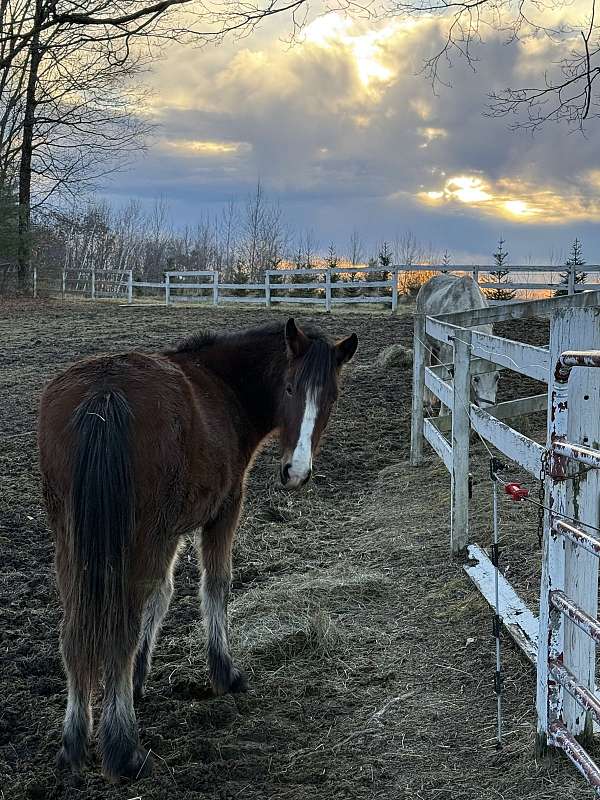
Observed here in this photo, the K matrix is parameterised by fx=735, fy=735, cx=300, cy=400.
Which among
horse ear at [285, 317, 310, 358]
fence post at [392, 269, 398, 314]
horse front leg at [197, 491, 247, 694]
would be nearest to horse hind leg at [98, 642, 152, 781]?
horse front leg at [197, 491, 247, 694]

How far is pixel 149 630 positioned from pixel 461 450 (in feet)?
8.24

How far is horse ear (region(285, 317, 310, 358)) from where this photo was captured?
402cm

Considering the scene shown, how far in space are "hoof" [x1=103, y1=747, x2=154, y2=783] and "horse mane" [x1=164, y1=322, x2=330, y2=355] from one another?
6.79ft

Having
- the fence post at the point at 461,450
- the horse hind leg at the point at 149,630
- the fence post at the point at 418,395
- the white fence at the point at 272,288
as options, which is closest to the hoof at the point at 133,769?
the horse hind leg at the point at 149,630

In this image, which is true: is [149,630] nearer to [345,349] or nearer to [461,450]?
[345,349]

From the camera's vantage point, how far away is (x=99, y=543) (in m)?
2.98

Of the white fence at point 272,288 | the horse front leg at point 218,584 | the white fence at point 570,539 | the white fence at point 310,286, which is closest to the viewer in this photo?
the white fence at point 570,539

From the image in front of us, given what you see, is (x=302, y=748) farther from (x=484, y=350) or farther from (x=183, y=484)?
(x=484, y=350)

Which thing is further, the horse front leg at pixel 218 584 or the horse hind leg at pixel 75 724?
the horse front leg at pixel 218 584

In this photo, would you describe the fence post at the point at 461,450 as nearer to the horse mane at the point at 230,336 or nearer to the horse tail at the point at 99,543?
the horse mane at the point at 230,336

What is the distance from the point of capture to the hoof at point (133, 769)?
9.93ft

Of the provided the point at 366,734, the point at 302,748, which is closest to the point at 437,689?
the point at 366,734

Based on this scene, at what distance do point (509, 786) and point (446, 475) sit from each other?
15.9ft

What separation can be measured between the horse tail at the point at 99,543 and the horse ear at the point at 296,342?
1.27 m
